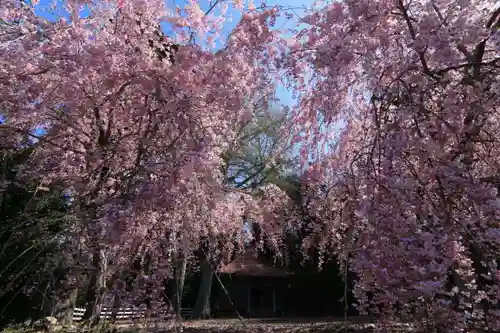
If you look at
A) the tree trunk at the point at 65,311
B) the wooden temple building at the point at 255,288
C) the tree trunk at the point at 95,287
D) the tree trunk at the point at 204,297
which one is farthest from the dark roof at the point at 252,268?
the tree trunk at the point at 95,287

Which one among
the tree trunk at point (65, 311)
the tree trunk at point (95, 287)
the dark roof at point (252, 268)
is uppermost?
the dark roof at point (252, 268)

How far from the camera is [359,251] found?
3.28m

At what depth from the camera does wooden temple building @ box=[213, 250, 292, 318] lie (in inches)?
747

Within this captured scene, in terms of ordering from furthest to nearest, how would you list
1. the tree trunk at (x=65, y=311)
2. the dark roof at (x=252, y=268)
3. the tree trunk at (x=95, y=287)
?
the dark roof at (x=252, y=268) → the tree trunk at (x=65, y=311) → the tree trunk at (x=95, y=287)

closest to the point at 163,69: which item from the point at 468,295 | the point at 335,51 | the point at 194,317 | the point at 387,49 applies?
the point at 335,51

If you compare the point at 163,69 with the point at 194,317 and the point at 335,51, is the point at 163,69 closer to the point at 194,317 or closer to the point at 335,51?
the point at 335,51

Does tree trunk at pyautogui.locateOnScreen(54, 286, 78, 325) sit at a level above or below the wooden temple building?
below

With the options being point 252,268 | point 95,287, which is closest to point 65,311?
point 95,287

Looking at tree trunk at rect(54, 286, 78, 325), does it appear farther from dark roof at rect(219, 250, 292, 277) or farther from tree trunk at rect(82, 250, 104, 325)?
dark roof at rect(219, 250, 292, 277)

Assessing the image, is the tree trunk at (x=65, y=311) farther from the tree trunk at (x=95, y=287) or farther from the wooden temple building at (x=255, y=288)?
the wooden temple building at (x=255, y=288)

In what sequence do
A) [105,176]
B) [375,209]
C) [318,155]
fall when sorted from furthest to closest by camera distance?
[318,155] < [105,176] < [375,209]

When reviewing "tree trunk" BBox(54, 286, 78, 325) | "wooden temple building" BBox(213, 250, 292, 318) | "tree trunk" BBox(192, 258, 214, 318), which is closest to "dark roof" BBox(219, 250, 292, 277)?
"wooden temple building" BBox(213, 250, 292, 318)

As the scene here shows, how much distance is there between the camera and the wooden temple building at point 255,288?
62.3ft

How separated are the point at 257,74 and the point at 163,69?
1200mm
